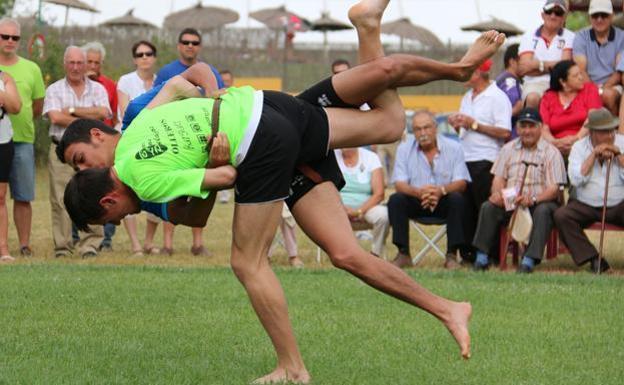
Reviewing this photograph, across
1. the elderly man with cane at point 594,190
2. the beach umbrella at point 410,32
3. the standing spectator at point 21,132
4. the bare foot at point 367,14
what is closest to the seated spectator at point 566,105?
the elderly man with cane at point 594,190

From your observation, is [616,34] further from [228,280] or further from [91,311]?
[91,311]

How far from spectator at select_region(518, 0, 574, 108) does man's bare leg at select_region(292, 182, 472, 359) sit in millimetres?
7077

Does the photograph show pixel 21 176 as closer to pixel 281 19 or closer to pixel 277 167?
pixel 277 167

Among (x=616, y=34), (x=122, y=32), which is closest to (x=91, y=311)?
(x=616, y=34)

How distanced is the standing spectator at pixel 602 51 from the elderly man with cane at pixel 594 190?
2.19 feet

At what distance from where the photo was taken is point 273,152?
614 cm

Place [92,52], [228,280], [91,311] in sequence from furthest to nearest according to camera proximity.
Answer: [92,52]
[228,280]
[91,311]

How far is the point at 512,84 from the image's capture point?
1361 centimetres

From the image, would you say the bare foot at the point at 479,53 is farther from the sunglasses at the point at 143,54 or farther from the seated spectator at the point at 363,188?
the sunglasses at the point at 143,54

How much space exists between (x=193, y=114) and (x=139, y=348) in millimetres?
1833

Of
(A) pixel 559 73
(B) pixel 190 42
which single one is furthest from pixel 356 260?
(B) pixel 190 42

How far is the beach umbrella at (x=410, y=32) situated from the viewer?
103 ft

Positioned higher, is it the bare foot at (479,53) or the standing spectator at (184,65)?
the bare foot at (479,53)

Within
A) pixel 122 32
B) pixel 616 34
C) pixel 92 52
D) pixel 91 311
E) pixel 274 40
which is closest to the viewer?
pixel 91 311
